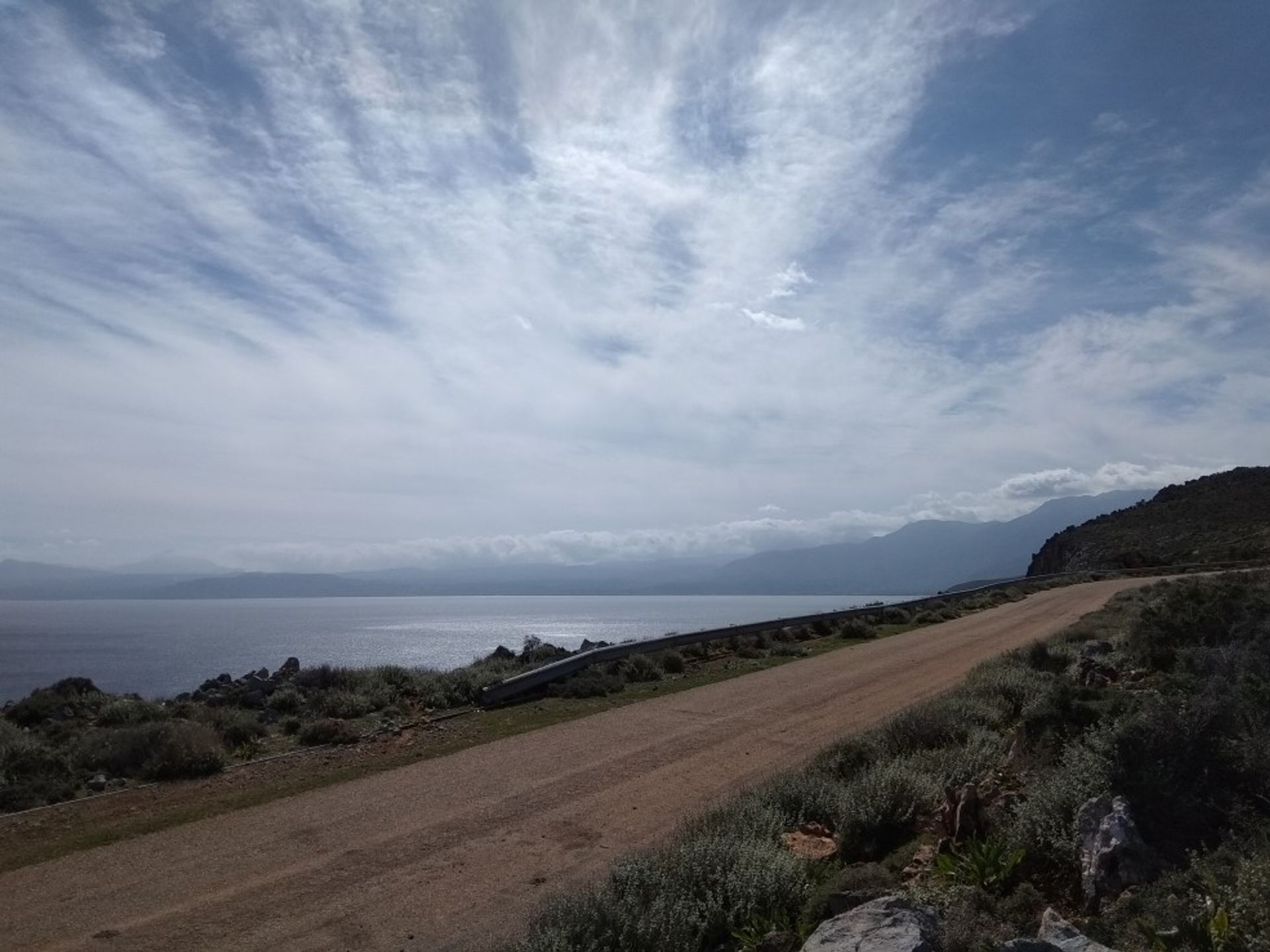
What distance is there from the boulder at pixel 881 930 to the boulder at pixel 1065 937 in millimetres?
600

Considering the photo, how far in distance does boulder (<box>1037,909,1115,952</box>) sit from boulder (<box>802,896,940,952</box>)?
0.60 metres

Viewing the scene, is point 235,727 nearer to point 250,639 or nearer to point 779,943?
point 779,943

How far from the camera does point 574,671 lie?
19.2m

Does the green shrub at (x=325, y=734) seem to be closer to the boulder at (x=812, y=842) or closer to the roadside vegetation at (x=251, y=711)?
the roadside vegetation at (x=251, y=711)

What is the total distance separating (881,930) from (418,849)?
4.71 m

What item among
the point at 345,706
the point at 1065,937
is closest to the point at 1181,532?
the point at 345,706

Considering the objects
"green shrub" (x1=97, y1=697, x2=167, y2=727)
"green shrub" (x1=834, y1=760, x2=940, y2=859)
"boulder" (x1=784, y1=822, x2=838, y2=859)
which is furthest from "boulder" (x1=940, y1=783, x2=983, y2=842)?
"green shrub" (x1=97, y1=697, x2=167, y2=727)

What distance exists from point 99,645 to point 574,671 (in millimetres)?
58765

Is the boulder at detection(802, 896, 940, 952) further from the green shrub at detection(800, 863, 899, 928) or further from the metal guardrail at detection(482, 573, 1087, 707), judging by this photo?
the metal guardrail at detection(482, 573, 1087, 707)

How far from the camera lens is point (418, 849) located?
8.13m

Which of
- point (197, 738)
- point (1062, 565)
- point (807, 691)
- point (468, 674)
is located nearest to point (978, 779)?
point (807, 691)

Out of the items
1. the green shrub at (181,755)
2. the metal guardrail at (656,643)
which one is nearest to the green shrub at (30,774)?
the green shrub at (181,755)

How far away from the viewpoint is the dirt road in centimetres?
644

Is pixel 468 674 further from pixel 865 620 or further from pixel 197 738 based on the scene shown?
pixel 865 620
